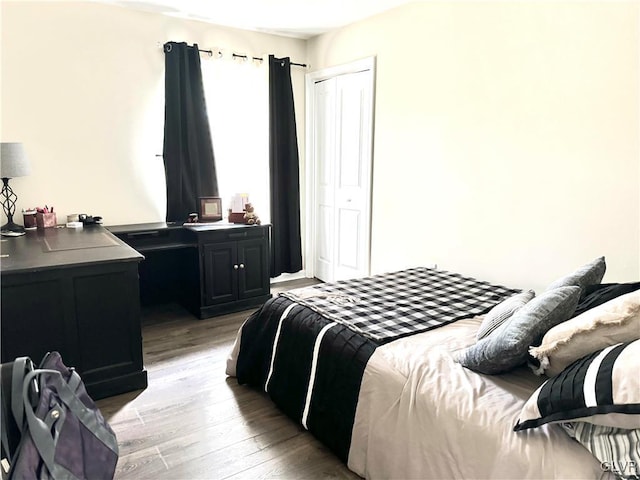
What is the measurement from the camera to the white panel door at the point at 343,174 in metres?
4.13

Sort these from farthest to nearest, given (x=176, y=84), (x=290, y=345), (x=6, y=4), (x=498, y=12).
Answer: (x=176, y=84)
(x=6, y=4)
(x=498, y=12)
(x=290, y=345)

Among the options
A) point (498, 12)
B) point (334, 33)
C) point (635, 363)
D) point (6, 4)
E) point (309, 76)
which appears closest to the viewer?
point (635, 363)

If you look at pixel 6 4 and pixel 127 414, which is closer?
pixel 127 414

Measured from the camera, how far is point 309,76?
4.62 meters

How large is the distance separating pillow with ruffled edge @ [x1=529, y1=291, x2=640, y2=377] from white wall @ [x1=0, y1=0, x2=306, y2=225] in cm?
339

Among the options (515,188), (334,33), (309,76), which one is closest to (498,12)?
(515,188)

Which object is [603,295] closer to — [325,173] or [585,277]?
[585,277]

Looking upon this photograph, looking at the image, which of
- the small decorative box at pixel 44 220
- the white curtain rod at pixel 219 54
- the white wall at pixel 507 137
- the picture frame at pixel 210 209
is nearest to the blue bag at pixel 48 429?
the small decorative box at pixel 44 220

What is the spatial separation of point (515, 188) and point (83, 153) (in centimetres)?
328

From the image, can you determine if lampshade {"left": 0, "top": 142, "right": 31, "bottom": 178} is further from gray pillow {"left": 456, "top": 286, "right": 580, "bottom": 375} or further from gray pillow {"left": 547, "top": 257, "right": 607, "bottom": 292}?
gray pillow {"left": 547, "top": 257, "right": 607, "bottom": 292}

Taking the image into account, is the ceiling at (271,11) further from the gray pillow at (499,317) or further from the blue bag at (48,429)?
the blue bag at (48,429)

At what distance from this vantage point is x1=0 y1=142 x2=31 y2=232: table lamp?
3059 mm

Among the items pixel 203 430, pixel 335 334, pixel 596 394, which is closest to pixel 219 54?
pixel 335 334

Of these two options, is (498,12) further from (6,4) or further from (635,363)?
(6,4)
